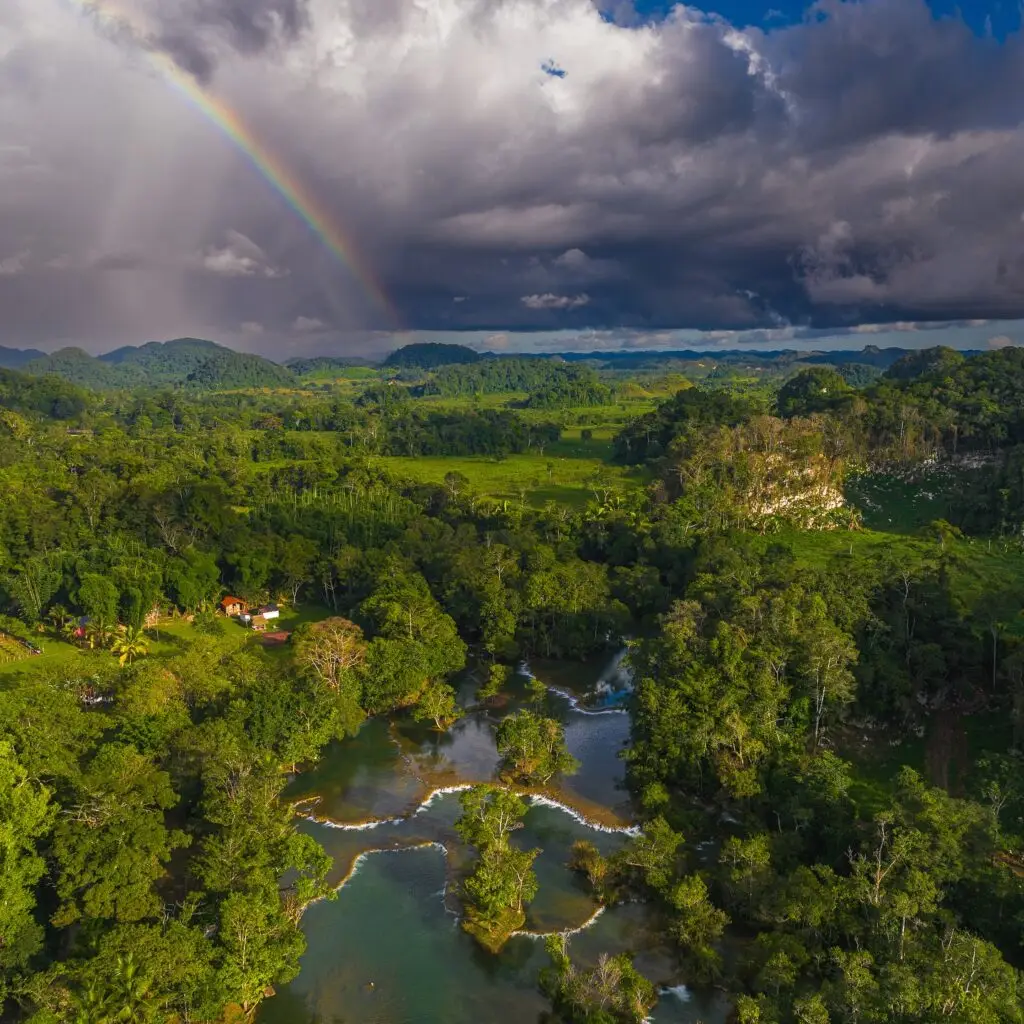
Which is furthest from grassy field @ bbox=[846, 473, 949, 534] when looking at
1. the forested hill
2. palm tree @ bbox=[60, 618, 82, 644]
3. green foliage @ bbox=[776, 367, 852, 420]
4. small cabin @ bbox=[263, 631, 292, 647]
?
palm tree @ bbox=[60, 618, 82, 644]

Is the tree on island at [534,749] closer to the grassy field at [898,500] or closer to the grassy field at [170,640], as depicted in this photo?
the grassy field at [170,640]

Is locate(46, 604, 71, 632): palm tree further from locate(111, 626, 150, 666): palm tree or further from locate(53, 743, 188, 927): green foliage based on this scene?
locate(53, 743, 188, 927): green foliage

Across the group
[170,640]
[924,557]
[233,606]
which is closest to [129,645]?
[170,640]

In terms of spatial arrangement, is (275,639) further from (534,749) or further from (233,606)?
(534,749)

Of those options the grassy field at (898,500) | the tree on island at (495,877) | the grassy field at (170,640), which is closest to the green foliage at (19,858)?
the tree on island at (495,877)

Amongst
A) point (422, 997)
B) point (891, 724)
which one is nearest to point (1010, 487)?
point (891, 724)

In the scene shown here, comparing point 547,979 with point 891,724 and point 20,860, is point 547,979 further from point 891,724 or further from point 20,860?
point 891,724
